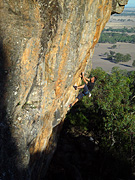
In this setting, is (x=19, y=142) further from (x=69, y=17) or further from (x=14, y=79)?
(x=69, y=17)

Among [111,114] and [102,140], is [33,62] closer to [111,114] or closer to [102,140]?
[111,114]

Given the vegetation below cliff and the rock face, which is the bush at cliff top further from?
the rock face

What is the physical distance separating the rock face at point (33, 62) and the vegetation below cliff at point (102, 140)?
→ 4.12 m

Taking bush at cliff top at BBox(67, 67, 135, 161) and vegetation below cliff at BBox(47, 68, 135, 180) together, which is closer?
bush at cliff top at BBox(67, 67, 135, 161)

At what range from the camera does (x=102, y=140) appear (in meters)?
10.5

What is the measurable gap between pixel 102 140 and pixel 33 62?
748cm

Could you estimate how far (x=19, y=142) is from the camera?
195 inches

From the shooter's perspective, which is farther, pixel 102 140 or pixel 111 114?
pixel 102 140

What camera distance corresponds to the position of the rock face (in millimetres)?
4371

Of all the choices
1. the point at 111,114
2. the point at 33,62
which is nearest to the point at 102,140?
the point at 111,114

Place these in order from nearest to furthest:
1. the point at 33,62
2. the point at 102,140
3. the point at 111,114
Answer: the point at 33,62 → the point at 111,114 → the point at 102,140

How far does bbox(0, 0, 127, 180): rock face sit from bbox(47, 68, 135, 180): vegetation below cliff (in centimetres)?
412

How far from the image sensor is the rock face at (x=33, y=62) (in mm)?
A: 4371

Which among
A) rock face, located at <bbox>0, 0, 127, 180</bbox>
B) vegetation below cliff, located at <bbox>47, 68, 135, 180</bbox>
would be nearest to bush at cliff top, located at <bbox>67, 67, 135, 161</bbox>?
vegetation below cliff, located at <bbox>47, 68, 135, 180</bbox>
